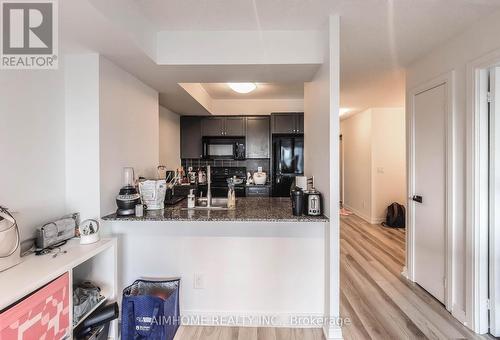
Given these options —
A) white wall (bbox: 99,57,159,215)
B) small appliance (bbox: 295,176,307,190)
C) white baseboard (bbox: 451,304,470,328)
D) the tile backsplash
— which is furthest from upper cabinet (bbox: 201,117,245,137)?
white baseboard (bbox: 451,304,470,328)

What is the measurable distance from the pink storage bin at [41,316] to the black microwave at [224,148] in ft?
11.1

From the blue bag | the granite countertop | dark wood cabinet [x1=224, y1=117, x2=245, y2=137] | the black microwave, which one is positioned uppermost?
dark wood cabinet [x1=224, y1=117, x2=245, y2=137]

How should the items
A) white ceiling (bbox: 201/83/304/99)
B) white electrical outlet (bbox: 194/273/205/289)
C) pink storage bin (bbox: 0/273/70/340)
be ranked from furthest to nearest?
white ceiling (bbox: 201/83/304/99), white electrical outlet (bbox: 194/273/205/289), pink storage bin (bbox: 0/273/70/340)

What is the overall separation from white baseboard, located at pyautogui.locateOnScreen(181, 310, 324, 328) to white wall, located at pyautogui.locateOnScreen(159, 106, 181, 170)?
7.91ft

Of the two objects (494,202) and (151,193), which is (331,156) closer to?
(494,202)

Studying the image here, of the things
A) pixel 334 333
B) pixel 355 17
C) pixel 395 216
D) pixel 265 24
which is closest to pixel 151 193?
pixel 265 24

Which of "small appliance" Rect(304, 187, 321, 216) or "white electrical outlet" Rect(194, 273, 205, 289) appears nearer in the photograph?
"small appliance" Rect(304, 187, 321, 216)

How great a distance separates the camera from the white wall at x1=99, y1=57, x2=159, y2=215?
1.80 metres

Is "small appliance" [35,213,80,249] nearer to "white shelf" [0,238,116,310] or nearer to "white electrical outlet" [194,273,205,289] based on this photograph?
"white shelf" [0,238,116,310]

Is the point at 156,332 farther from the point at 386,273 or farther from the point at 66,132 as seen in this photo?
the point at 386,273

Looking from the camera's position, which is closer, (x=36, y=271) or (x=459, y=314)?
(x=36, y=271)

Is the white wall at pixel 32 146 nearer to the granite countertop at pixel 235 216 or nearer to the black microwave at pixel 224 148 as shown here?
the granite countertop at pixel 235 216

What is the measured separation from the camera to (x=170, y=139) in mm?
4055

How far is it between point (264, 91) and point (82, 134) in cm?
288
